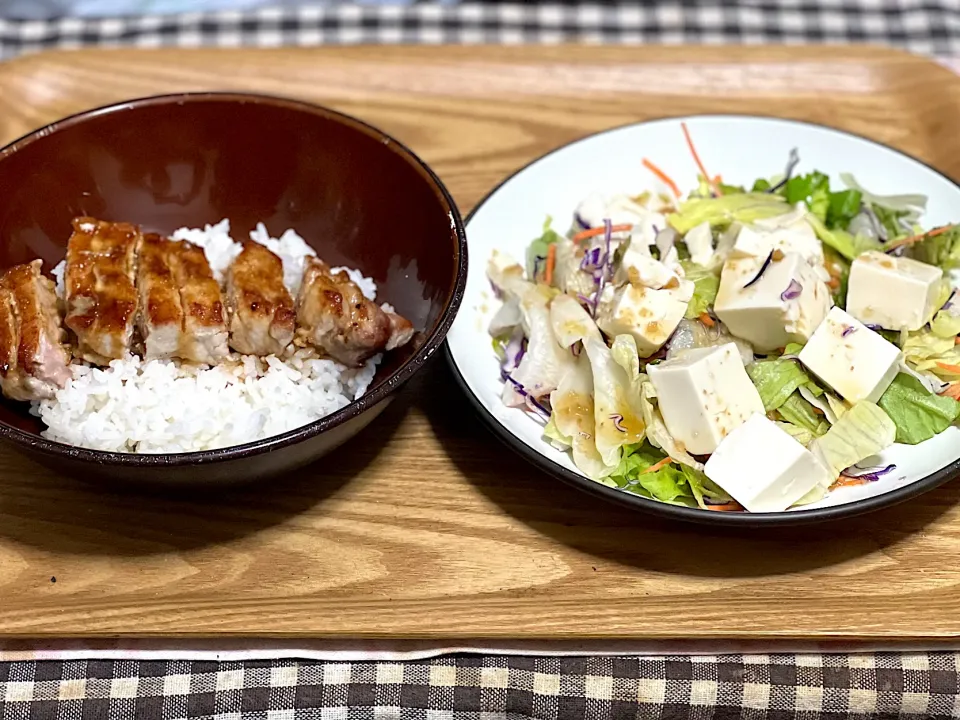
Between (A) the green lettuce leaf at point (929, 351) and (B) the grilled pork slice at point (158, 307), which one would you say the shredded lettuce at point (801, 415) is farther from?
(B) the grilled pork slice at point (158, 307)

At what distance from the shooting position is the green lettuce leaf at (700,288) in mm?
1865

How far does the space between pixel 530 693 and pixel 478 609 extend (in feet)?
0.55

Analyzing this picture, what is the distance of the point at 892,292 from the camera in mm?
1829

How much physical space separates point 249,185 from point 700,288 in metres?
1.00

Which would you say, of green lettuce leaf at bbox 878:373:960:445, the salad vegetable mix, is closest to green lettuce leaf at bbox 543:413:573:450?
the salad vegetable mix

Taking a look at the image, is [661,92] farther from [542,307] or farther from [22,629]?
[22,629]

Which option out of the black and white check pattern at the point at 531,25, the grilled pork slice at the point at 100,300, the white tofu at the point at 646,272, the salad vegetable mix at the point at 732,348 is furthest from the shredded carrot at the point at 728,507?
the black and white check pattern at the point at 531,25

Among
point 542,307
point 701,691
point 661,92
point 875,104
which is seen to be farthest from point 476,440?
point 875,104

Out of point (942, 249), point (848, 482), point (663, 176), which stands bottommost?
point (848, 482)

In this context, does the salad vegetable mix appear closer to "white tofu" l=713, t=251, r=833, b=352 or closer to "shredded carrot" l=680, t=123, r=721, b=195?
"white tofu" l=713, t=251, r=833, b=352

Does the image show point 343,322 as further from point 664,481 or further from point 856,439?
point 856,439

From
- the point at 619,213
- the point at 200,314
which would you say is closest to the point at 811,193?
the point at 619,213

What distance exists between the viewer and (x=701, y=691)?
1.54 m

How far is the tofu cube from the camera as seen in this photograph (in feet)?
6.17
